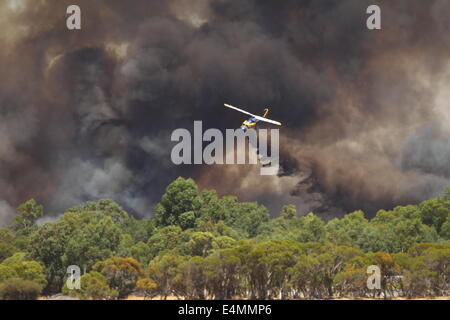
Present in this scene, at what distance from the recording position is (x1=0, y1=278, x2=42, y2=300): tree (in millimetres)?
94375

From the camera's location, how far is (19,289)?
94.9 metres

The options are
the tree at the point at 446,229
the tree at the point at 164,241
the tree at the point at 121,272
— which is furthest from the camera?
the tree at the point at 446,229

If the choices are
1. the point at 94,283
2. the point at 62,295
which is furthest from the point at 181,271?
the point at 62,295

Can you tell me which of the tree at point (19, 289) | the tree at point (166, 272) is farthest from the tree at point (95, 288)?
the tree at point (19, 289)

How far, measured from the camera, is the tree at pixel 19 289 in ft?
310

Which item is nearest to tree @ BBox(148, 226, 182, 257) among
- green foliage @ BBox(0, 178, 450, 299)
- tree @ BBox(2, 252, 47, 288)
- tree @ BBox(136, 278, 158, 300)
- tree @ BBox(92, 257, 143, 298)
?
green foliage @ BBox(0, 178, 450, 299)

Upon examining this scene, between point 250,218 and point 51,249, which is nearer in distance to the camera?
point 51,249

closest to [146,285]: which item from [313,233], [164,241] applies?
[164,241]

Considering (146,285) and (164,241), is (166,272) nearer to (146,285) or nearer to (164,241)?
(146,285)

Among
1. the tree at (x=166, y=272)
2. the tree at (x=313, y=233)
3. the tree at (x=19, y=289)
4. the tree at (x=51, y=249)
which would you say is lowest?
the tree at (x=19, y=289)

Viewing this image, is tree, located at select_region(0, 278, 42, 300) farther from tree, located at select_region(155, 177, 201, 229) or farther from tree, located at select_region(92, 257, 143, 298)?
tree, located at select_region(155, 177, 201, 229)

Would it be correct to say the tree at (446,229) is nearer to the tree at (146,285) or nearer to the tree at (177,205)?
the tree at (177,205)

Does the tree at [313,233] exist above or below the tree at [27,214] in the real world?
below
